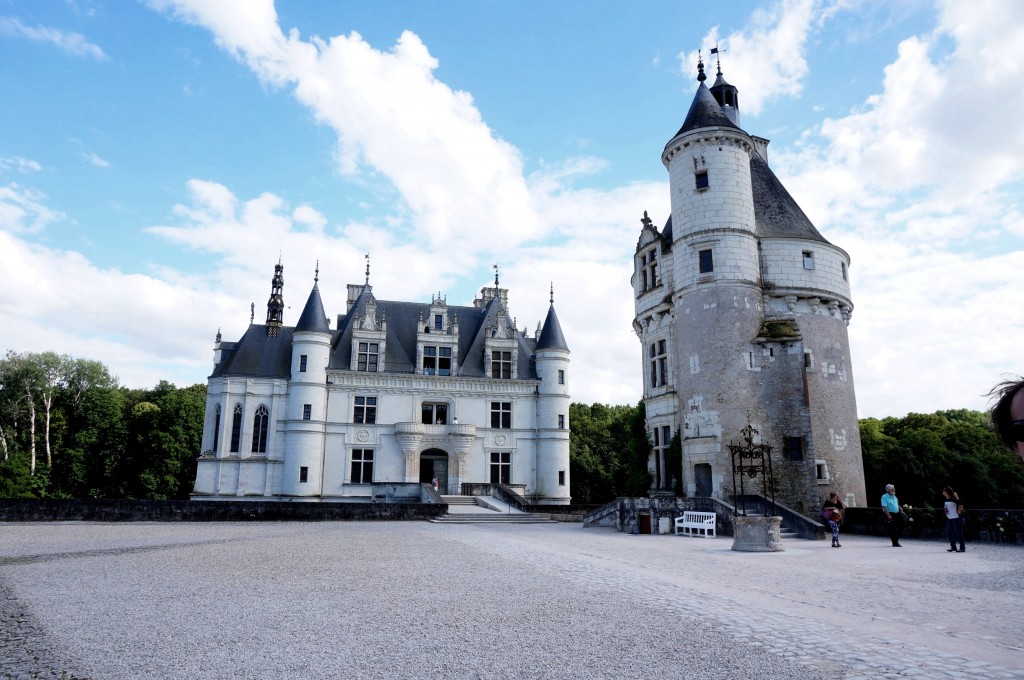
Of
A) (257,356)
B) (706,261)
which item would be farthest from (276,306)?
(706,261)

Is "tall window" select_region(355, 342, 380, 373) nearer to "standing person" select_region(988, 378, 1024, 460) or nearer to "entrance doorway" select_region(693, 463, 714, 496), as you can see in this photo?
"entrance doorway" select_region(693, 463, 714, 496)

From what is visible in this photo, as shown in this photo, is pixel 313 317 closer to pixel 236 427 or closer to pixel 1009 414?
pixel 236 427

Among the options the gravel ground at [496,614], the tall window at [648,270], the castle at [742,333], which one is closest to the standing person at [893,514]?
the gravel ground at [496,614]

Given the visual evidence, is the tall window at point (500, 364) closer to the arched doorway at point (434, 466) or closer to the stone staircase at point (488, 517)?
the arched doorway at point (434, 466)

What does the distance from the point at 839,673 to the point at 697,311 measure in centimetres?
2047

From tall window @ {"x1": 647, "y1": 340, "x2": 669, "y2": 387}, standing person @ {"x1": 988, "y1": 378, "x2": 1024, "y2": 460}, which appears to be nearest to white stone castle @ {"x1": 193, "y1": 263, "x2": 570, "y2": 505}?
tall window @ {"x1": 647, "y1": 340, "x2": 669, "y2": 387}

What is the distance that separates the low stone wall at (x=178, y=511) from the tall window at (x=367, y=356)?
14462 millimetres

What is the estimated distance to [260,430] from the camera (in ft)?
117

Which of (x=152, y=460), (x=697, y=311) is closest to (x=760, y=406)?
(x=697, y=311)

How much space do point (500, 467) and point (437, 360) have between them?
6.99 m

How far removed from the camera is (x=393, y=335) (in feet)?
128

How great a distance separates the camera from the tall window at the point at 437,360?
125 feet

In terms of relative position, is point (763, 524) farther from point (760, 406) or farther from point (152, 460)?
point (152, 460)

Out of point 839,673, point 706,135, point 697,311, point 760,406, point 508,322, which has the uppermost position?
point 706,135
